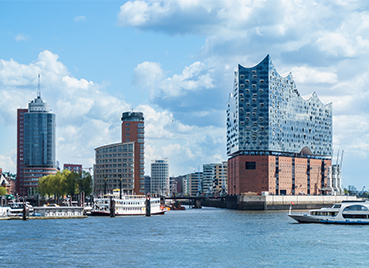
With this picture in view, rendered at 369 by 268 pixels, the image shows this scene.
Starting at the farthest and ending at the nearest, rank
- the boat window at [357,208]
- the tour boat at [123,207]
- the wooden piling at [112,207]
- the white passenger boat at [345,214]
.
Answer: the tour boat at [123,207]
the wooden piling at [112,207]
the boat window at [357,208]
the white passenger boat at [345,214]

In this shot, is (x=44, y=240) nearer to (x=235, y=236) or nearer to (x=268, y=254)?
(x=235, y=236)

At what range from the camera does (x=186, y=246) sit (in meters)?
93.2

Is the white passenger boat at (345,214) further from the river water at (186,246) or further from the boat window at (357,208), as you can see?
the river water at (186,246)

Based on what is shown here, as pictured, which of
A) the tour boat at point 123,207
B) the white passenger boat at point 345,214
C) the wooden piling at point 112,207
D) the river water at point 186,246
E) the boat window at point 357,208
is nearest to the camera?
the river water at point 186,246

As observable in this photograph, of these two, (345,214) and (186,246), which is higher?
(345,214)

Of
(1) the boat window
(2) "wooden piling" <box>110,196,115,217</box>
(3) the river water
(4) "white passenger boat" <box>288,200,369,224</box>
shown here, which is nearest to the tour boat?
(2) "wooden piling" <box>110,196,115,217</box>

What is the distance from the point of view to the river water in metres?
76.4

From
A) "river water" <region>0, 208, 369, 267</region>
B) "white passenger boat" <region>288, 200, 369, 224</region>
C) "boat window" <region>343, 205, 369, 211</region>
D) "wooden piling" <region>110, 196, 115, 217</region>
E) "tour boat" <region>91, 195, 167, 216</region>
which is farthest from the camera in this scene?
"tour boat" <region>91, 195, 167, 216</region>

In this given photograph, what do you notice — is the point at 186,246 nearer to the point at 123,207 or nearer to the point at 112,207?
the point at 112,207

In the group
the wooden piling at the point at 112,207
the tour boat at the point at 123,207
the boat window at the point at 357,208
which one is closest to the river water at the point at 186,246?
the boat window at the point at 357,208

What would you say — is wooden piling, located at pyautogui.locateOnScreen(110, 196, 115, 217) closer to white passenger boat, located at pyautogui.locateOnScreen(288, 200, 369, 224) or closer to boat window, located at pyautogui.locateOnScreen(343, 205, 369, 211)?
white passenger boat, located at pyautogui.locateOnScreen(288, 200, 369, 224)

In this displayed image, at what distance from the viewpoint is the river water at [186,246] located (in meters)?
76.4

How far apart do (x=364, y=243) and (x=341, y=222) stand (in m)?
38.4

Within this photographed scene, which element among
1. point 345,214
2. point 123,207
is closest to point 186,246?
point 345,214
